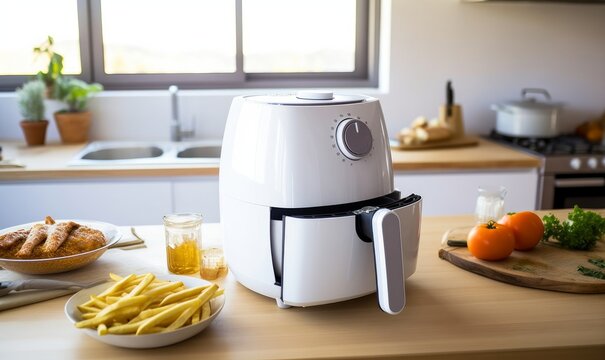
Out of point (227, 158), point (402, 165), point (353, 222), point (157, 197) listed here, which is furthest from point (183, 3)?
point (353, 222)

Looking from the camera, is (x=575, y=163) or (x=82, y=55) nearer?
(x=575, y=163)

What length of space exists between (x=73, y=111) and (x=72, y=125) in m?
0.07

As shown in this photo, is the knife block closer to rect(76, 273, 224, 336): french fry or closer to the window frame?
the window frame

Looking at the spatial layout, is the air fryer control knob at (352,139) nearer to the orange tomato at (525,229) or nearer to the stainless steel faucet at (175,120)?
the orange tomato at (525,229)

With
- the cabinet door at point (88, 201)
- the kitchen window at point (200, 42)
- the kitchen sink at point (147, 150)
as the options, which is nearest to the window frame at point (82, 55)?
the kitchen window at point (200, 42)

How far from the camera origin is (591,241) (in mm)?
1329

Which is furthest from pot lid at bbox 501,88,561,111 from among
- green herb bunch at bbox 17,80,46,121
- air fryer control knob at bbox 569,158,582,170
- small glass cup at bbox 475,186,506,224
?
green herb bunch at bbox 17,80,46,121

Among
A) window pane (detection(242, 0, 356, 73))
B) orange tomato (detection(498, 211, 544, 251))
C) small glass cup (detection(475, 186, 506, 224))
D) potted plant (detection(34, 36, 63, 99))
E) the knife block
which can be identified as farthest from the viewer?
window pane (detection(242, 0, 356, 73))

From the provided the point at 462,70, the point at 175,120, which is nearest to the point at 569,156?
the point at 462,70

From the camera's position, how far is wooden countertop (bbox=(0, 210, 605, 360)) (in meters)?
0.92

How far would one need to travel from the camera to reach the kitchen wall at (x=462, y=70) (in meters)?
2.89

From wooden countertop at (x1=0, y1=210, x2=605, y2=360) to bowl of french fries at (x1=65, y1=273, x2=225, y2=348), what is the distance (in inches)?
1.3

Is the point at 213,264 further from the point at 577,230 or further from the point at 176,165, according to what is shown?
the point at 176,165

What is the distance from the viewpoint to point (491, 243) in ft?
4.01
